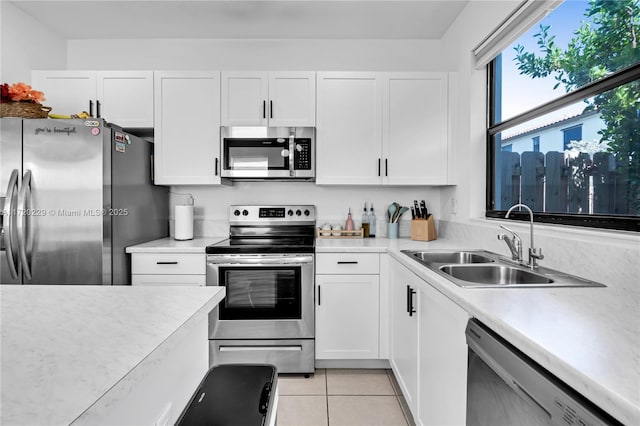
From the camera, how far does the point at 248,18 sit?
8.84ft

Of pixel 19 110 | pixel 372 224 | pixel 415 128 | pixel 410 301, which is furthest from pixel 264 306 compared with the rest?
pixel 19 110

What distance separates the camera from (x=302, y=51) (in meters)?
3.03

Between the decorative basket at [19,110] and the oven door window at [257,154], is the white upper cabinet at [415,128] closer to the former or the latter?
the oven door window at [257,154]

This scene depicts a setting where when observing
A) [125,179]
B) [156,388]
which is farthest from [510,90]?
[125,179]

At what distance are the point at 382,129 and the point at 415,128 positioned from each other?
0.26 meters

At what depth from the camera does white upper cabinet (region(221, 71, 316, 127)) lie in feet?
8.77

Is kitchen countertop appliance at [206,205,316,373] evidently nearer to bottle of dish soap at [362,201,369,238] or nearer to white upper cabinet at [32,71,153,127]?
bottle of dish soap at [362,201,369,238]

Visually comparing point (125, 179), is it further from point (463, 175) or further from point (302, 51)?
point (463, 175)

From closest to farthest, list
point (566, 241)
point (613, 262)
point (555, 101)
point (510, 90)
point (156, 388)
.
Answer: point (156, 388) < point (613, 262) < point (566, 241) < point (555, 101) < point (510, 90)

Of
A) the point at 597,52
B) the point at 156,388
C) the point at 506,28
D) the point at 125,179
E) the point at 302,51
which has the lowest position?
the point at 156,388

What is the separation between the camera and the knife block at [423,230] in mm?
2645

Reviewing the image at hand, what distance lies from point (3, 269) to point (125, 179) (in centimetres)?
86

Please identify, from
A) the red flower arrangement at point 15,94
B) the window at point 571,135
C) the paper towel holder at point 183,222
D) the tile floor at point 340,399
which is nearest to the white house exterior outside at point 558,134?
the window at point 571,135

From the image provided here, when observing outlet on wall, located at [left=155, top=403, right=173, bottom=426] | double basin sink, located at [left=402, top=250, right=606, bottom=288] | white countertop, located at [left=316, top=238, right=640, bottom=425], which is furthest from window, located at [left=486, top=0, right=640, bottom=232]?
outlet on wall, located at [left=155, top=403, right=173, bottom=426]
